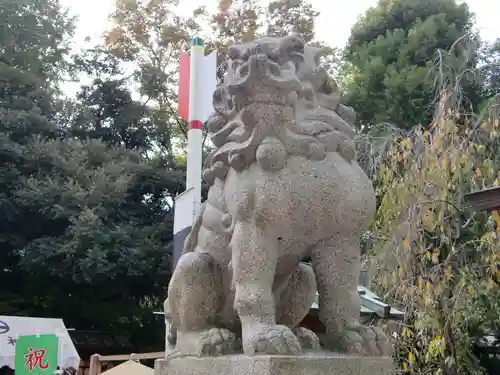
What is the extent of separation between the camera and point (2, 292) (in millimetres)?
10008

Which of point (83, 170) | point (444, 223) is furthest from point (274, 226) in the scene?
point (83, 170)

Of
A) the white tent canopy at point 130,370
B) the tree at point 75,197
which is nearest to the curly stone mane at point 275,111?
the white tent canopy at point 130,370

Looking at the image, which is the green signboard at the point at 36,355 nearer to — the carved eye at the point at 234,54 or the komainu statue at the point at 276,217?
the komainu statue at the point at 276,217

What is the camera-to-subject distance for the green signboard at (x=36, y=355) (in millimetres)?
5641

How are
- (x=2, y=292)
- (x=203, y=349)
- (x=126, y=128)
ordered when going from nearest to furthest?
(x=203, y=349), (x=2, y=292), (x=126, y=128)

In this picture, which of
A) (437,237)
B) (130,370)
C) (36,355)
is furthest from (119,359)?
(437,237)

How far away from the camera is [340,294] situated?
1.89m

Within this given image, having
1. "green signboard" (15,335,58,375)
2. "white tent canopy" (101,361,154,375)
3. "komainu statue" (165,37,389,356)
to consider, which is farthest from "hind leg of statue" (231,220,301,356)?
"green signboard" (15,335,58,375)

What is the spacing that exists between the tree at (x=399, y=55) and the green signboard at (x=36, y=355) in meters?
5.93

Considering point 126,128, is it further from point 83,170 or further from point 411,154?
point 411,154

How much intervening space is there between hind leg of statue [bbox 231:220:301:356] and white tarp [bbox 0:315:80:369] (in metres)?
5.27

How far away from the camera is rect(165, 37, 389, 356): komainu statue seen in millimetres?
1830

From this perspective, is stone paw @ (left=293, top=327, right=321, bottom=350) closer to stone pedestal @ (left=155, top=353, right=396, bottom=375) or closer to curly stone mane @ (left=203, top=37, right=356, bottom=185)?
stone pedestal @ (left=155, top=353, right=396, bottom=375)

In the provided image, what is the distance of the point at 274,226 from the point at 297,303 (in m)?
0.36
